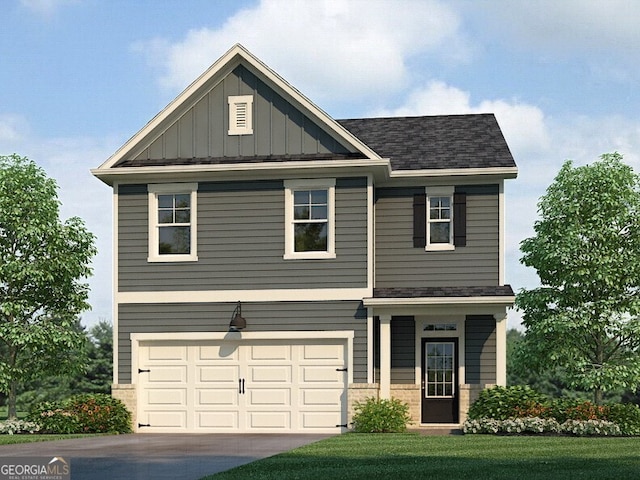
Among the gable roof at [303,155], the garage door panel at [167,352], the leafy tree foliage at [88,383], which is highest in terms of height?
the gable roof at [303,155]

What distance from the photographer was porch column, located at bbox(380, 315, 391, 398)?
24.3 m

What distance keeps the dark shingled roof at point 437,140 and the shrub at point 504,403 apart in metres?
5.60

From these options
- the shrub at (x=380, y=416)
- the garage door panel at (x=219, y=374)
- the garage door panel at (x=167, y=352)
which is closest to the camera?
the shrub at (x=380, y=416)

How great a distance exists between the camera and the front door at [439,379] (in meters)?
26.1

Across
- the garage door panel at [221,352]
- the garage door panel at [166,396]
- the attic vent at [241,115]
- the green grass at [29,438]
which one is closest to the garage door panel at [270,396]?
the garage door panel at [221,352]

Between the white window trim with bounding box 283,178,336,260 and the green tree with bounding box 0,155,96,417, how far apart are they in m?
6.31

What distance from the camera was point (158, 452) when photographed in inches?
754

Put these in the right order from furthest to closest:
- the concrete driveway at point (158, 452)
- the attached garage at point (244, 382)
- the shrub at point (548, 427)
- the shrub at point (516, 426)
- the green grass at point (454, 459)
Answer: the attached garage at point (244, 382), the shrub at point (516, 426), the shrub at point (548, 427), the concrete driveway at point (158, 452), the green grass at point (454, 459)

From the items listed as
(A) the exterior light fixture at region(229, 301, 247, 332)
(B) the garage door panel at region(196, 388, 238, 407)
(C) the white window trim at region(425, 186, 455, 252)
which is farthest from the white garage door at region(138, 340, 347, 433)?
(C) the white window trim at region(425, 186, 455, 252)

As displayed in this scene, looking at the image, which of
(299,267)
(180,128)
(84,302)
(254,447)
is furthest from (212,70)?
(254,447)

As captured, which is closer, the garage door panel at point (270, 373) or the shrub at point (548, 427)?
the shrub at point (548, 427)

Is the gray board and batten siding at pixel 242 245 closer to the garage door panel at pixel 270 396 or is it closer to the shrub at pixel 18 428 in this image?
the garage door panel at pixel 270 396

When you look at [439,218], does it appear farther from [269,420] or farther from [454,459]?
[454,459]

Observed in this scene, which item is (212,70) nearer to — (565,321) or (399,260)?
(399,260)
